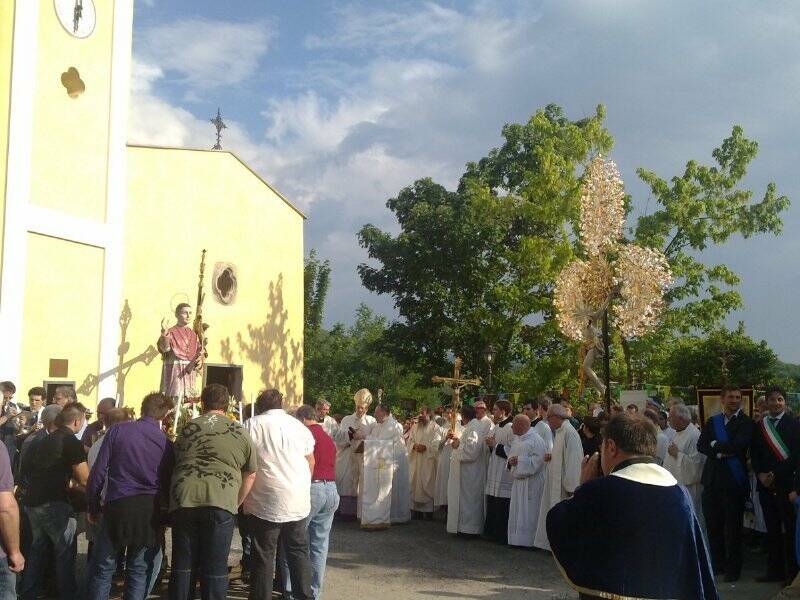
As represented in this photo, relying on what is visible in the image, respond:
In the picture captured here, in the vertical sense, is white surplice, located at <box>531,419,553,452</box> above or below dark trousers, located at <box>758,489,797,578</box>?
above

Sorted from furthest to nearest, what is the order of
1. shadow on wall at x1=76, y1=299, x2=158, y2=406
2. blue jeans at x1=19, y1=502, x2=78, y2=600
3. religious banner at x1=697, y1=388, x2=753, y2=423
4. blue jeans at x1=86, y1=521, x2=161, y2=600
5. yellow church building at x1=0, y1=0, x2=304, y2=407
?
1. shadow on wall at x1=76, y1=299, x2=158, y2=406
2. yellow church building at x1=0, y1=0, x2=304, y2=407
3. religious banner at x1=697, y1=388, x2=753, y2=423
4. blue jeans at x1=19, y1=502, x2=78, y2=600
5. blue jeans at x1=86, y1=521, x2=161, y2=600

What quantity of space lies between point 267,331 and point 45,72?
7.35m

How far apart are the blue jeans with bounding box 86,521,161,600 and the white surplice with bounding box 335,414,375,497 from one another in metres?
7.45

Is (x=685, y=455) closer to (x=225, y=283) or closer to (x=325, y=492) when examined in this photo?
(x=325, y=492)

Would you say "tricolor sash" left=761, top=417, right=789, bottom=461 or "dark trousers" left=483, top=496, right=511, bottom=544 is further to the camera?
"dark trousers" left=483, top=496, right=511, bottom=544

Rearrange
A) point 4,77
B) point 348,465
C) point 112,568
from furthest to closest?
point 4,77, point 348,465, point 112,568

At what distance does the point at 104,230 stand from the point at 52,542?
1062 centimetres

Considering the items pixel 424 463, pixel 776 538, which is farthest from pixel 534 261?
pixel 776 538

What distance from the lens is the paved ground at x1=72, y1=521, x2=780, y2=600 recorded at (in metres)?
8.41

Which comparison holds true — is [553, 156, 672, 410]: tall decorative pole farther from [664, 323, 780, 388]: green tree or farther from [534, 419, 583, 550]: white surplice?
[534, 419, 583, 550]: white surplice

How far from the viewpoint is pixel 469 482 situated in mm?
12281

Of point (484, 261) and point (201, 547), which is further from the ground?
point (484, 261)

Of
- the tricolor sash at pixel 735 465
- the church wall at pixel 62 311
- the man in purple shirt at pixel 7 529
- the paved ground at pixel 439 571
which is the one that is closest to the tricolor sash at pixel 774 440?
the tricolor sash at pixel 735 465

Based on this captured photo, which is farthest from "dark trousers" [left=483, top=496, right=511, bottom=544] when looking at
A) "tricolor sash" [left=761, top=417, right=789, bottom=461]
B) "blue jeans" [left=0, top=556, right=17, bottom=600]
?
"blue jeans" [left=0, top=556, right=17, bottom=600]
